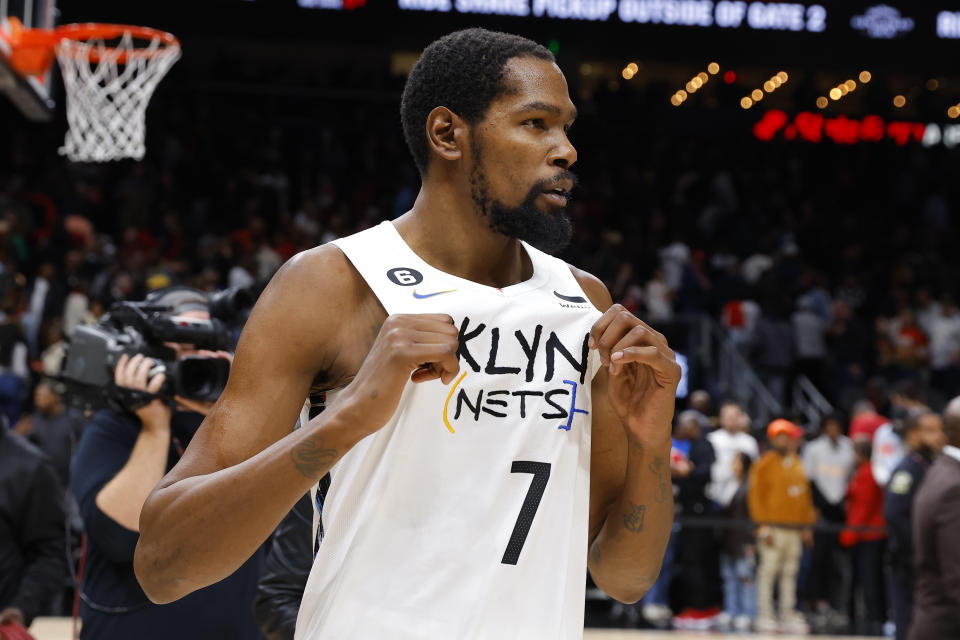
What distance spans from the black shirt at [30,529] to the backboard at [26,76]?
288cm

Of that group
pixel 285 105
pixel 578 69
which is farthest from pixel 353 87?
pixel 578 69

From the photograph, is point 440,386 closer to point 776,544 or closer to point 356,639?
point 356,639

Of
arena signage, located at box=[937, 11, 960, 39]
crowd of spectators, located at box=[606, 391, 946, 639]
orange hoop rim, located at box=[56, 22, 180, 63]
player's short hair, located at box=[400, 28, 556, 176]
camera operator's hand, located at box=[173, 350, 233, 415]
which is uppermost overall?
arena signage, located at box=[937, 11, 960, 39]

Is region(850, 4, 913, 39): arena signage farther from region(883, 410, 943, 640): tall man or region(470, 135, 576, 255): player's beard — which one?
region(470, 135, 576, 255): player's beard

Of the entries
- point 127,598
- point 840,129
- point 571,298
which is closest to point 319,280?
point 571,298

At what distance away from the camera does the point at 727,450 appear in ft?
33.8

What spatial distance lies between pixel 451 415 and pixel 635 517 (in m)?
0.42

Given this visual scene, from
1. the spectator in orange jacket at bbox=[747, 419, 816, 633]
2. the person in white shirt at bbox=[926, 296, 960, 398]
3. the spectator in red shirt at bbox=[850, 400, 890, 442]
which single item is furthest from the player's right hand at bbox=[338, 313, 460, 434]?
the person in white shirt at bbox=[926, 296, 960, 398]

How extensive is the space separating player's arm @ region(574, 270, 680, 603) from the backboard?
5046mm

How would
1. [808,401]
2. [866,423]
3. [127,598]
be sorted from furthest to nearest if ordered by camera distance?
1. [808,401]
2. [866,423]
3. [127,598]

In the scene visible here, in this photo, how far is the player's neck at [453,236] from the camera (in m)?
2.11

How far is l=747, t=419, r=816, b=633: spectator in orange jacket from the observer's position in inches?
375

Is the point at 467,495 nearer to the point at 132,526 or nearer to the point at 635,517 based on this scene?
the point at 635,517

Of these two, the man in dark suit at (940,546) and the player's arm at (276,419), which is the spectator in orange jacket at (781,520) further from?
the player's arm at (276,419)
